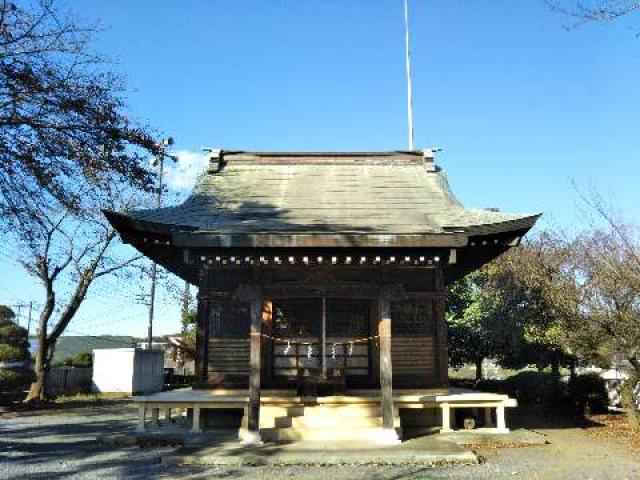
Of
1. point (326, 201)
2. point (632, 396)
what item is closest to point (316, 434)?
point (326, 201)

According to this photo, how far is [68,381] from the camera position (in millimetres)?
28562

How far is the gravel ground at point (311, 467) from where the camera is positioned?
348 inches

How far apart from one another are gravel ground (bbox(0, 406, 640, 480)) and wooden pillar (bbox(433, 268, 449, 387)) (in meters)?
2.51

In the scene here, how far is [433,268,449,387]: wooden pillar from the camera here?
13109mm

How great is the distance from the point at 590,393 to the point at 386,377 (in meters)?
9.51

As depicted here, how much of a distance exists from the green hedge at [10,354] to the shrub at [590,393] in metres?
22.7

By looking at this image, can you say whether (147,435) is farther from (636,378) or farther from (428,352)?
(636,378)

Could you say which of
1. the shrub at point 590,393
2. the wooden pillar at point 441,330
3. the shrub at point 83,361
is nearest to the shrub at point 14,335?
the shrub at point 83,361

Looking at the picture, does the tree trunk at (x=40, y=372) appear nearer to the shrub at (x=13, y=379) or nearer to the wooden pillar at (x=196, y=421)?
the shrub at (x=13, y=379)

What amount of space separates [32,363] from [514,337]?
2341 centimetres

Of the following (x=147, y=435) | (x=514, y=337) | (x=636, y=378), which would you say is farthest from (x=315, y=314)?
(x=514, y=337)

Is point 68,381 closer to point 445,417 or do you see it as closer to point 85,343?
point 445,417

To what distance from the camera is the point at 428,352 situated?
43.8 feet

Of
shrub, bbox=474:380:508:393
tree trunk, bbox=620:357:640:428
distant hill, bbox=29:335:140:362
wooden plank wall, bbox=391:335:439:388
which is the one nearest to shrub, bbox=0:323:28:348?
wooden plank wall, bbox=391:335:439:388
